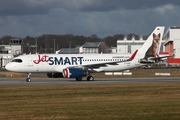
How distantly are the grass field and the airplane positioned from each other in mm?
18249

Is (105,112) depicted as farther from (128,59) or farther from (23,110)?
(128,59)

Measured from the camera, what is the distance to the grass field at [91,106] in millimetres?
19612

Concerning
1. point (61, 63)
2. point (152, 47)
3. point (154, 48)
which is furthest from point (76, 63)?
point (154, 48)

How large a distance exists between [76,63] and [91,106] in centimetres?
2800

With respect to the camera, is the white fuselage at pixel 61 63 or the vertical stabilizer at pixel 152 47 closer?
the white fuselage at pixel 61 63

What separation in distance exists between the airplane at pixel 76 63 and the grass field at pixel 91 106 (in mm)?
18249

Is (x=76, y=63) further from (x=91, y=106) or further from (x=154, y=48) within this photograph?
(x=91, y=106)

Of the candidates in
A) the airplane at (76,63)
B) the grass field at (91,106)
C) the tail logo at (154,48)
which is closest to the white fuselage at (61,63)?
the airplane at (76,63)

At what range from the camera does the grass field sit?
19612mm

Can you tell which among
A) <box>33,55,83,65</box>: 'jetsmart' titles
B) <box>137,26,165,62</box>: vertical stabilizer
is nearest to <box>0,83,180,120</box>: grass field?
<box>33,55,83,65</box>: 'jetsmart' titles

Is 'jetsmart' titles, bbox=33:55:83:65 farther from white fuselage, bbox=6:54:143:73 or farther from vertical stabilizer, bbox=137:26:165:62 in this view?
vertical stabilizer, bbox=137:26:165:62

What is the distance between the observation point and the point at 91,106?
2316cm

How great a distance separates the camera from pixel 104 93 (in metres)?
30.9

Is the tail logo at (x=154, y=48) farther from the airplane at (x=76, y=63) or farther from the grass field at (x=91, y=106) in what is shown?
the grass field at (x=91, y=106)
